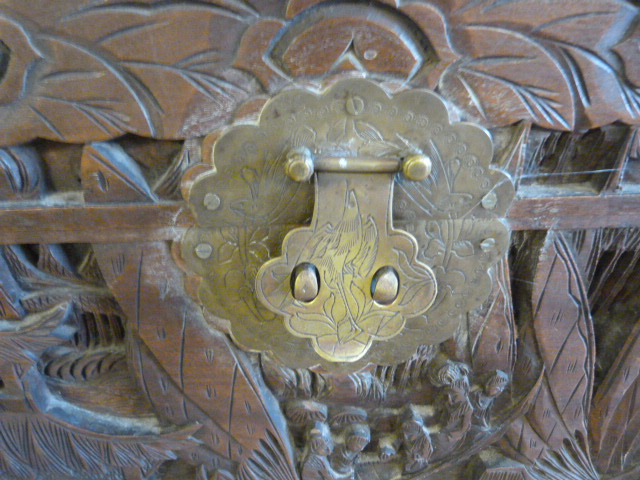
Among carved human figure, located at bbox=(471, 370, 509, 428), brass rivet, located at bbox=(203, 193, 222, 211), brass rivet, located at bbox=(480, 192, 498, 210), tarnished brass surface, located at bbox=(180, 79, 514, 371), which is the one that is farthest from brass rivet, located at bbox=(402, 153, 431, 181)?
carved human figure, located at bbox=(471, 370, 509, 428)

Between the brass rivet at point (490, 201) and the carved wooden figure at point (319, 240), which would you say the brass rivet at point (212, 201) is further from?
the brass rivet at point (490, 201)

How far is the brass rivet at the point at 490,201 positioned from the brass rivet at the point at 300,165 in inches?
8.5

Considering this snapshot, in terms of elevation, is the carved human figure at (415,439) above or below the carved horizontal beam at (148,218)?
below

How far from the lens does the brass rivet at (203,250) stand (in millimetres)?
527

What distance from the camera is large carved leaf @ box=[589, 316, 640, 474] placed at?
0.65m

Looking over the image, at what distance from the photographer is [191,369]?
0.61m

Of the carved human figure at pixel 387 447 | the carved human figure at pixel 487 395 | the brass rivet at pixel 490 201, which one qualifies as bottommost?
the carved human figure at pixel 387 447

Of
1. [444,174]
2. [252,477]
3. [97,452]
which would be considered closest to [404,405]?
[252,477]

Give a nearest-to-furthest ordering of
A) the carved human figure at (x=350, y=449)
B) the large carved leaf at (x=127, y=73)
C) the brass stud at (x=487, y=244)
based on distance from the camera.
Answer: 1. the large carved leaf at (x=127, y=73)
2. the brass stud at (x=487, y=244)
3. the carved human figure at (x=350, y=449)

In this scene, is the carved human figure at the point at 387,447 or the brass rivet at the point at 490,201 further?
the carved human figure at the point at 387,447

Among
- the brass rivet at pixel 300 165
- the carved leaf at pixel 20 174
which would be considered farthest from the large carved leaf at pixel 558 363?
the carved leaf at pixel 20 174

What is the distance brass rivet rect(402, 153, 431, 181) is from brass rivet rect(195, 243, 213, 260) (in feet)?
0.81

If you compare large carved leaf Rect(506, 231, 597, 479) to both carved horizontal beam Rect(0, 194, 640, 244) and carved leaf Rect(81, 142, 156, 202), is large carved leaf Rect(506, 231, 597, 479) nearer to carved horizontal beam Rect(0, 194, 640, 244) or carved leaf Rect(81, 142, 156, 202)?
carved horizontal beam Rect(0, 194, 640, 244)

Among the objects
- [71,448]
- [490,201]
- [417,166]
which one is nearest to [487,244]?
[490,201]
